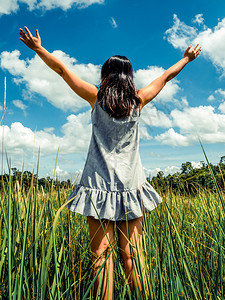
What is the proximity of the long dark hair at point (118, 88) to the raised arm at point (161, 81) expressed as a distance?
0.08 m

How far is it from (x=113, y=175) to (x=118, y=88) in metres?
0.64

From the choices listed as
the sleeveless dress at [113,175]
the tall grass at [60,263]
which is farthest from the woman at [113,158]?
the tall grass at [60,263]

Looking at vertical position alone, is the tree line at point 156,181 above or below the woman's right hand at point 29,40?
below

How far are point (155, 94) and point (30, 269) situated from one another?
4.72 feet

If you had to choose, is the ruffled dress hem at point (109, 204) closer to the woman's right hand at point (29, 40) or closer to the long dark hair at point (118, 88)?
the long dark hair at point (118, 88)

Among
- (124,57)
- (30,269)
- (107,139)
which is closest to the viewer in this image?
(30,269)

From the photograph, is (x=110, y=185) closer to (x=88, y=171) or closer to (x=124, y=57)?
(x=88, y=171)

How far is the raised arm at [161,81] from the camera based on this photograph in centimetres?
186

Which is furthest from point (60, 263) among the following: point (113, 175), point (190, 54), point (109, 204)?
point (190, 54)

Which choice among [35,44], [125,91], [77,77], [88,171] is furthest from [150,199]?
[35,44]

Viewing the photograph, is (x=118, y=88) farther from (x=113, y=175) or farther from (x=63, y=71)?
(x=113, y=175)

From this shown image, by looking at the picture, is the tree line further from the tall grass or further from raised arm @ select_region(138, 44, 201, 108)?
raised arm @ select_region(138, 44, 201, 108)

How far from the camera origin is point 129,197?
1604 millimetres

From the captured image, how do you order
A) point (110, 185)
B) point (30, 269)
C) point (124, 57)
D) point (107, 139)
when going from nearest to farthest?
point (30, 269)
point (110, 185)
point (107, 139)
point (124, 57)
